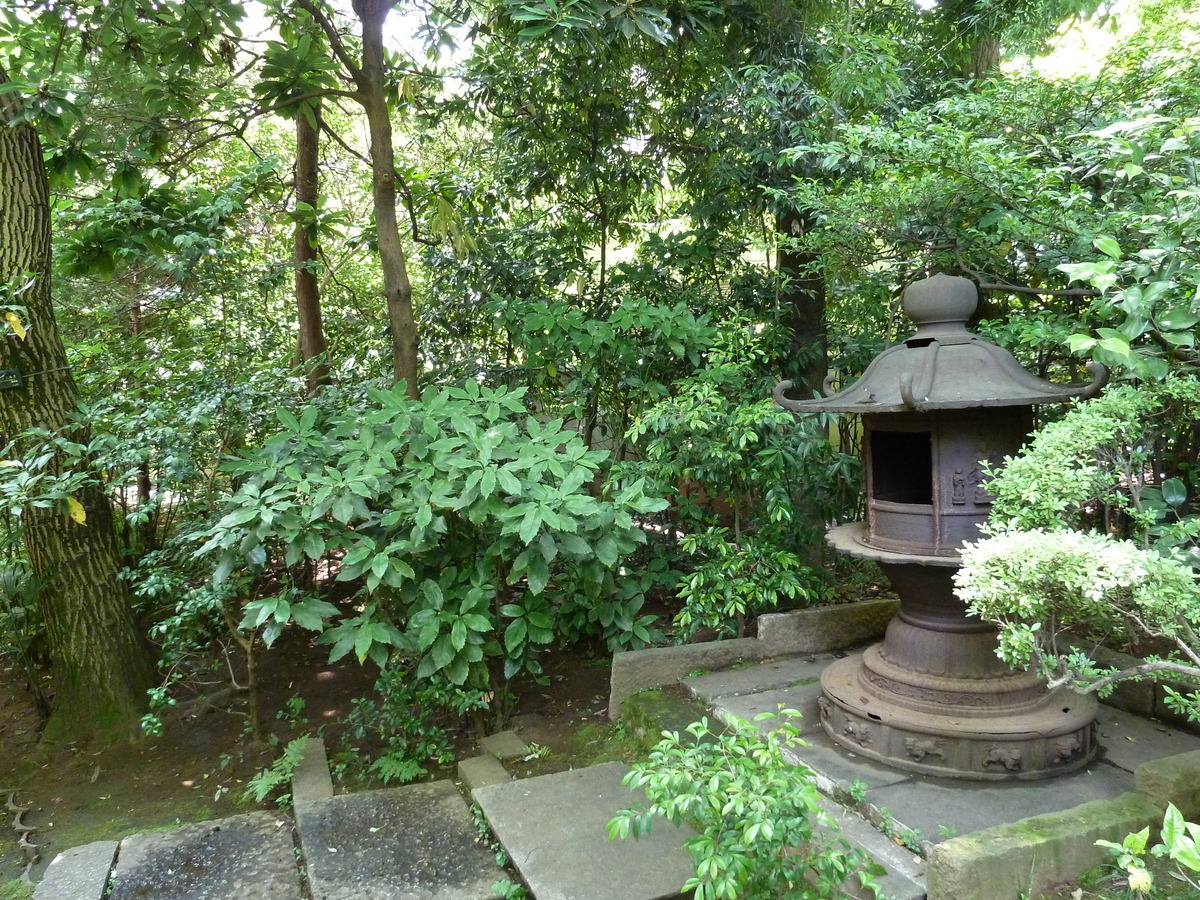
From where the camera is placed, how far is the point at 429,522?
3.33 m

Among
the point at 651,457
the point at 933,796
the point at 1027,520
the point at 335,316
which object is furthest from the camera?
the point at 335,316

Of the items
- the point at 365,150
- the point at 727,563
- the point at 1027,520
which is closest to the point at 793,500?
the point at 727,563

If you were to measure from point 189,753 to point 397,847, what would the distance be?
2062mm

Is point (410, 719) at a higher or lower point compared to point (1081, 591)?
lower

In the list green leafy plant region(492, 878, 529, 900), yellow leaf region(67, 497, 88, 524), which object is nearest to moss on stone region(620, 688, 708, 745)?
green leafy plant region(492, 878, 529, 900)

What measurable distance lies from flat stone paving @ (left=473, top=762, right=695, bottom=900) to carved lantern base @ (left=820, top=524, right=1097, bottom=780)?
2.98ft

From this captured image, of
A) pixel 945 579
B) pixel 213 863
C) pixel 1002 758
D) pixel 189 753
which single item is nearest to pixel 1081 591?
pixel 945 579

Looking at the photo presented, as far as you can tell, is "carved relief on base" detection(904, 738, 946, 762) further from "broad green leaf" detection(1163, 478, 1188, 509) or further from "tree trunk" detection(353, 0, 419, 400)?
"tree trunk" detection(353, 0, 419, 400)

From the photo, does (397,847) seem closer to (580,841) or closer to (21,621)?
(580,841)

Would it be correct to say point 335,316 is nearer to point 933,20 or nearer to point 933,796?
point 933,20

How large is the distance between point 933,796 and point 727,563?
1.59 meters

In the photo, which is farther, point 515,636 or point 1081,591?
point 515,636

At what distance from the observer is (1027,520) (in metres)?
2.41

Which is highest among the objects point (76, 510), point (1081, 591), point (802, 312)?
point (802, 312)
